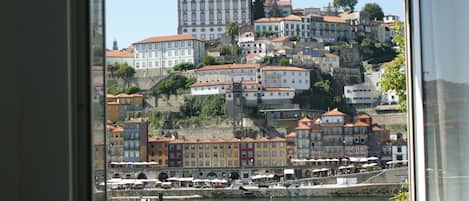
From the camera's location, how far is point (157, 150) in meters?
2.72

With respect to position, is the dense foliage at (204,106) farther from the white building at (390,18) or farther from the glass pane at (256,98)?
the white building at (390,18)

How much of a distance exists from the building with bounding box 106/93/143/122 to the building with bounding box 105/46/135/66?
144mm

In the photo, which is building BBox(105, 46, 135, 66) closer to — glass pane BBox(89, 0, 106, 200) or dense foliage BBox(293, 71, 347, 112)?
glass pane BBox(89, 0, 106, 200)

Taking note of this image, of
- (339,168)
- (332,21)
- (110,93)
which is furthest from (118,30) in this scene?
(339,168)

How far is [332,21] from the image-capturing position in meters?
2.80

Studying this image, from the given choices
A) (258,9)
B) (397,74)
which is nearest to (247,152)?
(258,9)

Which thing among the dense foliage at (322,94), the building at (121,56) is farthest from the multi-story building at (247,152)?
the building at (121,56)

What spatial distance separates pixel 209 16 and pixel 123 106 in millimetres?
559

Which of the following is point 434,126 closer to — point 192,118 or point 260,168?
point 260,168

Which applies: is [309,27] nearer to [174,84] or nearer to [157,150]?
[174,84]

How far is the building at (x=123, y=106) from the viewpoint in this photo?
263 centimetres

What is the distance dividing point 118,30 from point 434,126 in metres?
1.37

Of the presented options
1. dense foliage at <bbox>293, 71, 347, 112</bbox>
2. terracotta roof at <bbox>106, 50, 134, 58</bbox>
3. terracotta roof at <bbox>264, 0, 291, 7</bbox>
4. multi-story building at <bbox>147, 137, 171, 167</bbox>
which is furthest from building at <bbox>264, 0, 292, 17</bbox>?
multi-story building at <bbox>147, 137, 171, 167</bbox>

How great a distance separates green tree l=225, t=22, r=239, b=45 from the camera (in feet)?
9.09
